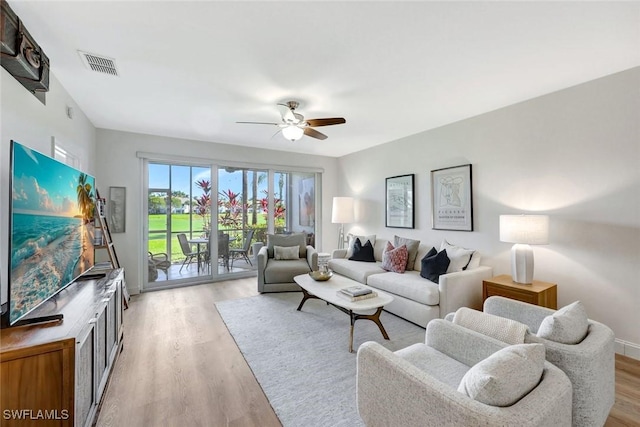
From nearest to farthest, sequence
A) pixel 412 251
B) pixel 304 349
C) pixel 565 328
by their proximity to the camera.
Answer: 1. pixel 565 328
2. pixel 304 349
3. pixel 412 251

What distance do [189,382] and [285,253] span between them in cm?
262

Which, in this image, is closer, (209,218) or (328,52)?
(328,52)

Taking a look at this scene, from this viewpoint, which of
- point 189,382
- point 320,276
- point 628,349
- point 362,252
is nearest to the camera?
point 189,382

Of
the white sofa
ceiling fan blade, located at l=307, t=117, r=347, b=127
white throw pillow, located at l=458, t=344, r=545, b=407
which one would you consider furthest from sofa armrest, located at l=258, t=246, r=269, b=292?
white throw pillow, located at l=458, t=344, r=545, b=407

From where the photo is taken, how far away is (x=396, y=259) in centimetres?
385

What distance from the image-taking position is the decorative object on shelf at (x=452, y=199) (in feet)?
11.9

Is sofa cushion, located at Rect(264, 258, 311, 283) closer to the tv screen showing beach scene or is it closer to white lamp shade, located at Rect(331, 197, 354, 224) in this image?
white lamp shade, located at Rect(331, 197, 354, 224)

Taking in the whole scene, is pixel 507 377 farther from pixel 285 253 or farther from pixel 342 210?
pixel 342 210

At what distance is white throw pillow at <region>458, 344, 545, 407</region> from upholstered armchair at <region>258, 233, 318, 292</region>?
130 inches

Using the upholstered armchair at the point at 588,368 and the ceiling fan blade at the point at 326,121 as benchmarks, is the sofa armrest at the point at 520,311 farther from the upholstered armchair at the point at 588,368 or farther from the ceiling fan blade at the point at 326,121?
the ceiling fan blade at the point at 326,121

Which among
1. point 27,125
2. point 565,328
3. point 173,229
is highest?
point 27,125

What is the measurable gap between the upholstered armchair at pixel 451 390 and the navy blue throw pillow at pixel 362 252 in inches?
110

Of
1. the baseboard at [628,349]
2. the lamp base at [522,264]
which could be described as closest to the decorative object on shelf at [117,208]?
the lamp base at [522,264]

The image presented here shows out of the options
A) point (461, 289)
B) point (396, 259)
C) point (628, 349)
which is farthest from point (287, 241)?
point (628, 349)
